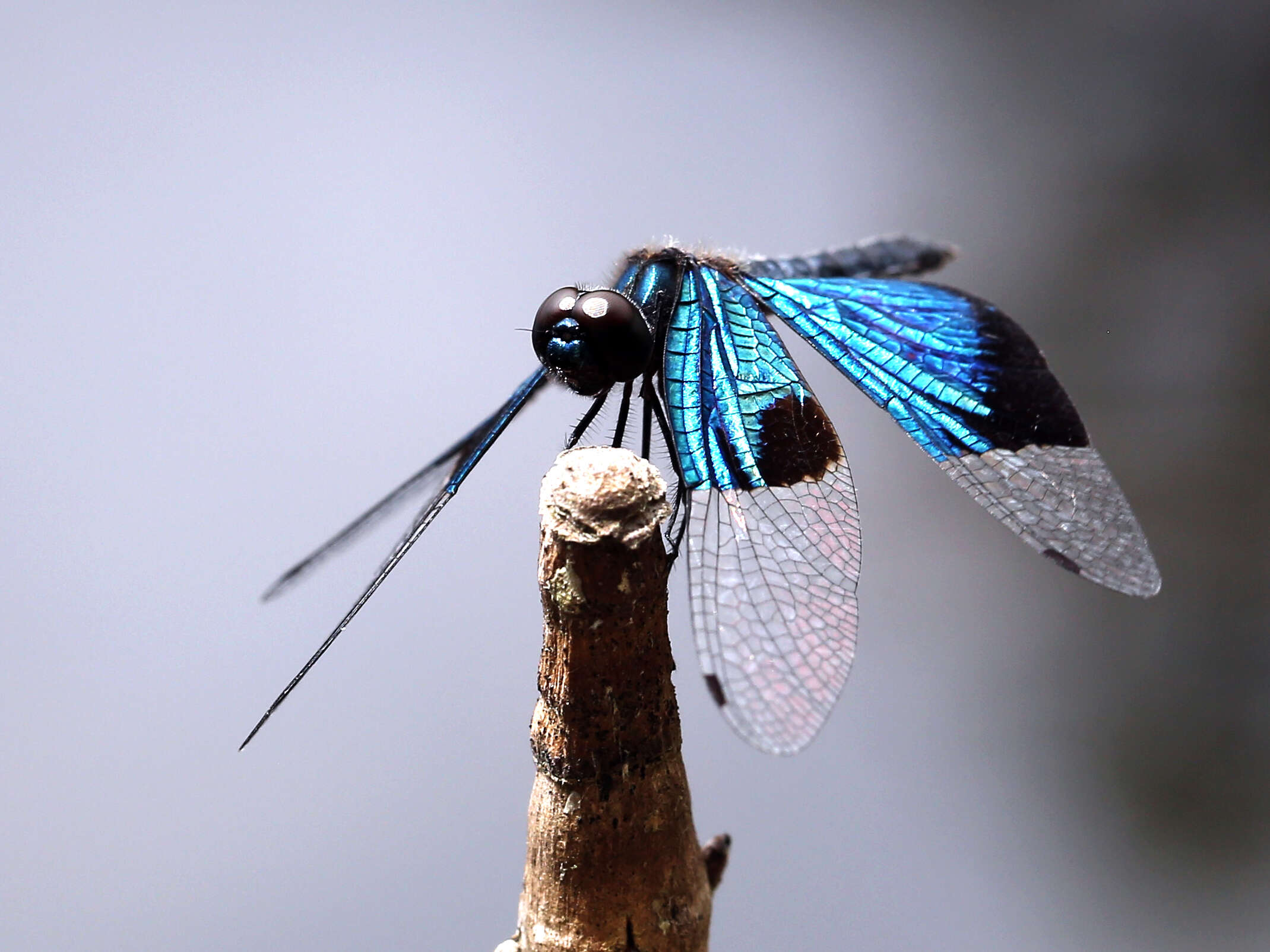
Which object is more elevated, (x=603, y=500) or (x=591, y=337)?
(x=591, y=337)

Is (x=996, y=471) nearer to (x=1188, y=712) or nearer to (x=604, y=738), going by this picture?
(x=604, y=738)

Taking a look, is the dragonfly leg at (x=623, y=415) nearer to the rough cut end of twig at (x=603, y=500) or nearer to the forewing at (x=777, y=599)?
the forewing at (x=777, y=599)

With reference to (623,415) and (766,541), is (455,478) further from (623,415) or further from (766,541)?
(766,541)

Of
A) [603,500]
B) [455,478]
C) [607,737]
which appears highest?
[455,478]

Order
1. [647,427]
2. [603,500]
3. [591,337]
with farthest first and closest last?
[647,427]
[591,337]
[603,500]

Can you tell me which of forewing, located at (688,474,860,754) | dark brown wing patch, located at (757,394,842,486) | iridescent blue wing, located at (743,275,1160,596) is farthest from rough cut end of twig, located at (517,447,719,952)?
iridescent blue wing, located at (743,275,1160,596)

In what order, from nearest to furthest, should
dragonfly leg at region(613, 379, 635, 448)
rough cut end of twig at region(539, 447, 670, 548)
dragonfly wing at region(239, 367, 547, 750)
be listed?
1. rough cut end of twig at region(539, 447, 670, 548)
2. dragonfly wing at region(239, 367, 547, 750)
3. dragonfly leg at region(613, 379, 635, 448)

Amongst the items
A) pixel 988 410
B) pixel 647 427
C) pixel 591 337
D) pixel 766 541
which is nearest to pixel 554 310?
pixel 591 337

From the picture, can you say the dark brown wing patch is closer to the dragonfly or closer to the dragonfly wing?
the dragonfly
